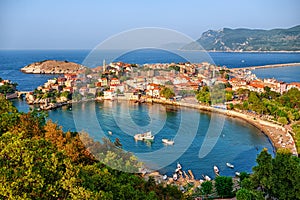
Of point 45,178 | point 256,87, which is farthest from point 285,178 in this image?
point 256,87

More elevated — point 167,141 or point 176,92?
point 176,92

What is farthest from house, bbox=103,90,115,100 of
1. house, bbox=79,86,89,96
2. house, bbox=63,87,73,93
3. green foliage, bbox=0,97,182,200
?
green foliage, bbox=0,97,182,200

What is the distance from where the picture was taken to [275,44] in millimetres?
55969

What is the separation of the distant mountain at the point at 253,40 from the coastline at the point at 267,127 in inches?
1616

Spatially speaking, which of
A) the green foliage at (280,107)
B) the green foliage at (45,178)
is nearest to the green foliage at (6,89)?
the green foliage at (280,107)

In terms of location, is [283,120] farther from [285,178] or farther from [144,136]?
[285,178]

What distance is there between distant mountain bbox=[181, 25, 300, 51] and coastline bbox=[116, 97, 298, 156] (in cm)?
4105

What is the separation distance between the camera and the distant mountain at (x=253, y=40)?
178ft

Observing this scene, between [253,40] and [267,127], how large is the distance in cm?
5570

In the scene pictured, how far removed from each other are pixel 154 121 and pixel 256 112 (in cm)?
364

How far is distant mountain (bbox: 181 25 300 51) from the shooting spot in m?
54.2

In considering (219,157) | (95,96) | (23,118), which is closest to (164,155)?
(219,157)

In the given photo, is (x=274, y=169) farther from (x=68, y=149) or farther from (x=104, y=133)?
(x=104, y=133)

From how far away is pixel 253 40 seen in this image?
60.8 m
